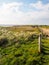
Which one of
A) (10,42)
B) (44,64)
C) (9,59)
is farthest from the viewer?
(10,42)

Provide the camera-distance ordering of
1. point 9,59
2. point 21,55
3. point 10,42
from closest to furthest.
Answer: point 9,59 < point 21,55 < point 10,42

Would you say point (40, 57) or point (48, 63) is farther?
point (40, 57)

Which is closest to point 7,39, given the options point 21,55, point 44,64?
point 21,55

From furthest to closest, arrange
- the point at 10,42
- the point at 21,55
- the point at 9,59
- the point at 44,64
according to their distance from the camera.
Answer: the point at 10,42 < the point at 21,55 < the point at 9,59 < the point at 44,64

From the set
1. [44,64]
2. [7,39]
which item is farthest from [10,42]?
[44,64]

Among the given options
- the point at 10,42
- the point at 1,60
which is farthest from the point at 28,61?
the point at 10,42

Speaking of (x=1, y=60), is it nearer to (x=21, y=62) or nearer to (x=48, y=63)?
(x=21, y=62)

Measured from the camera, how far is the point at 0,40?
18.2 m

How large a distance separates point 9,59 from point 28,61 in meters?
1.60

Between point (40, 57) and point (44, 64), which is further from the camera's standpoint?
point (40, 57)

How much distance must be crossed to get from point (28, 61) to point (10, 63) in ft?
4.65

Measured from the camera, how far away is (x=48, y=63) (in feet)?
38.5

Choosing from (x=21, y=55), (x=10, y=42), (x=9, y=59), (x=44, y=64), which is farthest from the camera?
(x=10, y=42)

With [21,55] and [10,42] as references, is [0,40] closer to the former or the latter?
[10,42]
